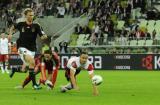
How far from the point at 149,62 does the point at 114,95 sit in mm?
19046

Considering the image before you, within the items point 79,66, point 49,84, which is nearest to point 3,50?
point 49,84

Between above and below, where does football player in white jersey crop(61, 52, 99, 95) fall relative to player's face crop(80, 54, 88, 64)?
below

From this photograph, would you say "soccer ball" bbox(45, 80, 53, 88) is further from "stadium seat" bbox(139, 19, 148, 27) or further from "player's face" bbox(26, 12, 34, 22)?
"stadium seat" bbox(139, 19, 148, 27)

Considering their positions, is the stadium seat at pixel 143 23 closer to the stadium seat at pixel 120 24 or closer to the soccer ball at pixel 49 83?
the stadium seat at pixel 120 24

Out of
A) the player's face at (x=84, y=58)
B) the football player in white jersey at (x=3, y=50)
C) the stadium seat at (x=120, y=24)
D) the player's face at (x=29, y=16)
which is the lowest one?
the football player in white jersey at (x=3, y=50)

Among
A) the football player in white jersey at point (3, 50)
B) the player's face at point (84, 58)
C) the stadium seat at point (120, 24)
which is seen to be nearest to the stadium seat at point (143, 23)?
the stadium seat at point (120, 24)

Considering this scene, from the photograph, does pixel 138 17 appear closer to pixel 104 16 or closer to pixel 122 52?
pixel 104 16

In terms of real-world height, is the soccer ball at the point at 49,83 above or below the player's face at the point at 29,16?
below

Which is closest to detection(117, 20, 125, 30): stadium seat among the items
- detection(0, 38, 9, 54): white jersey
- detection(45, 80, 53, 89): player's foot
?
detection(0, 38, 9, 54): white jersey

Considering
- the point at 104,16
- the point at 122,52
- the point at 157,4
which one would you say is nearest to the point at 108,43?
the point at 122,52

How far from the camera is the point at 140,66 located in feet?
119

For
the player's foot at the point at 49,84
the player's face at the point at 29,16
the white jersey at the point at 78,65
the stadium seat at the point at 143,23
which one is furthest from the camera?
the stadium seat at the point at 143,23

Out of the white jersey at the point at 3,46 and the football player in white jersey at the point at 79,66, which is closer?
the football player in white jersey at the point at 79,66

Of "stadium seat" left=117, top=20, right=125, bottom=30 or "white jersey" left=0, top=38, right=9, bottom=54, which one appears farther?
"stadium seat" left=117, top=20, right=125, bottom=30
